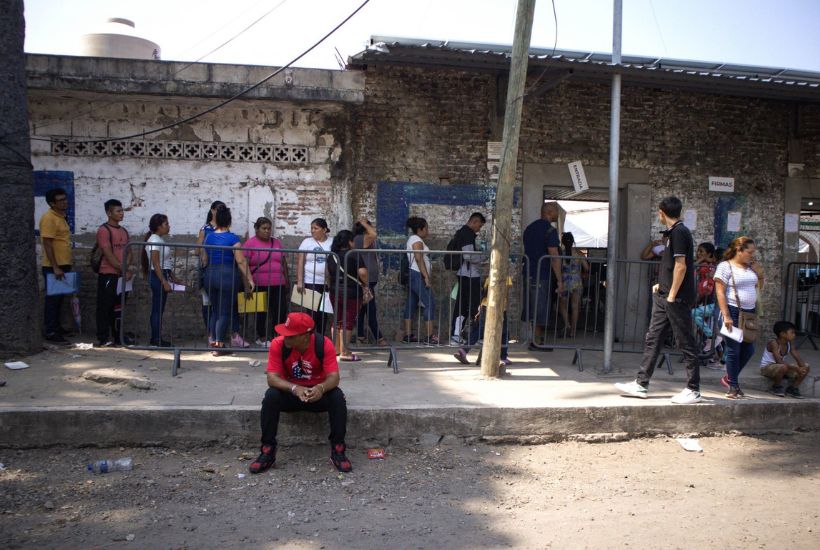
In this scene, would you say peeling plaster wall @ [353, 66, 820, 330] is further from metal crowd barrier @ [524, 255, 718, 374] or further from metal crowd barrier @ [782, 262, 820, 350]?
metal crowd barrier @ [524, 255, 718, 374]

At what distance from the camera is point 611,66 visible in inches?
273

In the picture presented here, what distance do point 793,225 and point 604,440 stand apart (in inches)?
265

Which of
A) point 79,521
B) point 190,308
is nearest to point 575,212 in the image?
point 190,308

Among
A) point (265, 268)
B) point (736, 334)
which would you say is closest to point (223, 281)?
point (265, 268)

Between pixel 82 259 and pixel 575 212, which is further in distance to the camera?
pixel 575 212

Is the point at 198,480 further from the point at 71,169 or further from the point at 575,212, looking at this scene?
the point at 575,212

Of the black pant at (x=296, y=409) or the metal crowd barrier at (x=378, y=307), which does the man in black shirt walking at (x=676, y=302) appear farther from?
the black pant at (x=296, y=409)

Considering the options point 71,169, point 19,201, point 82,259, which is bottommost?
point 82,259

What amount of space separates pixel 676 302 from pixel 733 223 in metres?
5.03

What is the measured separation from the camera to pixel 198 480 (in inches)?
178

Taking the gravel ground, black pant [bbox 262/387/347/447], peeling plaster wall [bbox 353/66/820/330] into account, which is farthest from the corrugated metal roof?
black pant [bbox 262/387/347/447]

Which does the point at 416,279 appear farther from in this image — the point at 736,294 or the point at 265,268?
the point at 736,294

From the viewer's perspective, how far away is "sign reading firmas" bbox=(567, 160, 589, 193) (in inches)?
366

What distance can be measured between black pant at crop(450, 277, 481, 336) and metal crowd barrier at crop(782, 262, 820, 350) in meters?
5.79
